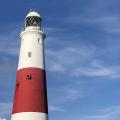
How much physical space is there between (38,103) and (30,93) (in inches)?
47.2

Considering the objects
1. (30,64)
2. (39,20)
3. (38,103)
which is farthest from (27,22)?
(38,103)

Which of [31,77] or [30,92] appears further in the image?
[31,77]

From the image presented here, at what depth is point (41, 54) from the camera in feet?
152

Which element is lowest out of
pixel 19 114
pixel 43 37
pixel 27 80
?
pixel 19 114

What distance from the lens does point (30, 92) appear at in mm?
45156

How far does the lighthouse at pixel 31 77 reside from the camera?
1764 inches

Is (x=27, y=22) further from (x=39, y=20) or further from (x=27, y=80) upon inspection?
(x=27, y=80)

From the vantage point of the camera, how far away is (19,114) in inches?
1763

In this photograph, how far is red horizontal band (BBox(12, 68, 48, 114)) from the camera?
4484 cm

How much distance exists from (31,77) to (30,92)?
1.46 meters

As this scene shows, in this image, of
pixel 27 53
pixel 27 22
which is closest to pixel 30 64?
pixel 27 53

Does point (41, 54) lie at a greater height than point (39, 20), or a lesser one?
lesser

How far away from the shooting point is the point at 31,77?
150 feet

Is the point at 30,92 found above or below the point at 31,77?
below
